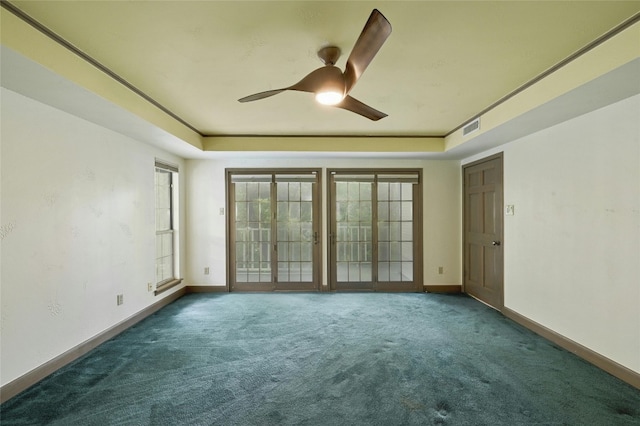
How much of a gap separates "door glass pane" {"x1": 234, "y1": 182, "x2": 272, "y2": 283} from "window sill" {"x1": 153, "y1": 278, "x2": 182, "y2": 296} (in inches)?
37.4

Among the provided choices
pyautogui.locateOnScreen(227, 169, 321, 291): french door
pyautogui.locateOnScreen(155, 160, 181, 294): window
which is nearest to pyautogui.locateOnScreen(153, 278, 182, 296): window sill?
pyautogui.locateOnScreen(155, 160, 181, 294): window

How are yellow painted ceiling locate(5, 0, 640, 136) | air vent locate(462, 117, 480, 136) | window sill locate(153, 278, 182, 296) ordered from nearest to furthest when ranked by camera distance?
1. yellow painted ceiling locate(5, 0, 640, 136)
2. air vent locate(462, 117, 480, 136)
3. window sill locate(153, 278, 182, 296)

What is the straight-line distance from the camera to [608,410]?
2133mm

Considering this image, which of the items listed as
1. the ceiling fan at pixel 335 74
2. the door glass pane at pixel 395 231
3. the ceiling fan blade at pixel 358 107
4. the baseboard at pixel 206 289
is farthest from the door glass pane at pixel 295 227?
the ceiling fan at pixel 335 74

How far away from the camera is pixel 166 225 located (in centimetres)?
491

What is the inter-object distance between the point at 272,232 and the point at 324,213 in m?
0.98

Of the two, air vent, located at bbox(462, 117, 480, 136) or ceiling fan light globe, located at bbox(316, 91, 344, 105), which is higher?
air vent, located at bbox(462, 117, 480, 136)

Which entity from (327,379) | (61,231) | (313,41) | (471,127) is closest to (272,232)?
(61,231)

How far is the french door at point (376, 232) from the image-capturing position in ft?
17.4

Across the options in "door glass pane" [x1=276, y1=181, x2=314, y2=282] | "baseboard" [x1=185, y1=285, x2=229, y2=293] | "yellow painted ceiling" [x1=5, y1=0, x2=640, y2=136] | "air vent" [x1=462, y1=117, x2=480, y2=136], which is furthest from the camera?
"door glass pane" [x1=276, y1=181, x2=314, y2=282]

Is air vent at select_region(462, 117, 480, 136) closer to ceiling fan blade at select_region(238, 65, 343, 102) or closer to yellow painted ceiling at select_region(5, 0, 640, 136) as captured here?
yellow painted ceiling at select_region(5, 0, 640, 136)

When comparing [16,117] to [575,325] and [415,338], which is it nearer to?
[415,338]

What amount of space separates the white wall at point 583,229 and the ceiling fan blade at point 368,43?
233 centimetres

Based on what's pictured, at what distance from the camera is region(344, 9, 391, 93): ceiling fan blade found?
1.52 metres
